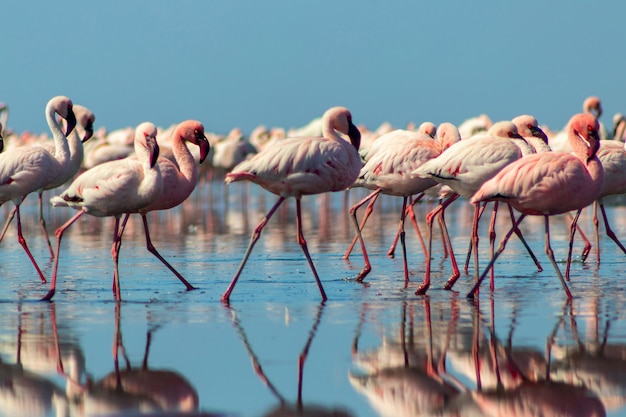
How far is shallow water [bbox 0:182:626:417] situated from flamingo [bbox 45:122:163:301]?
64 cm

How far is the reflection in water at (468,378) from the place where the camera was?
4391 mm

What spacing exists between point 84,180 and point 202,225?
345 inches

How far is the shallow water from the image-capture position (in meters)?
4.60

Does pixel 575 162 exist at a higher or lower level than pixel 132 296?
higher

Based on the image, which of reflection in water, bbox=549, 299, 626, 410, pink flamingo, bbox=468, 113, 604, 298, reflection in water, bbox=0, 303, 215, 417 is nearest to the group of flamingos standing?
pink flamingo, bbox=468, 113, 604, 298

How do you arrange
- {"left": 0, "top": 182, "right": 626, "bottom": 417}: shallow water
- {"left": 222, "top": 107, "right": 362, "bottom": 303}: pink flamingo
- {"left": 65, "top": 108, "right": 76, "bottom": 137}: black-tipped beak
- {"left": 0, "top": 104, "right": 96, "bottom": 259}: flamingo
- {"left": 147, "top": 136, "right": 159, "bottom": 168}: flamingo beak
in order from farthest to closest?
{"left": 0, "top": 104, "right": 96, "bottom": 259}: flamingo < {"left": 65, "top": 108, "right": 76, "bottom": 137}: black-tipped beak < {"left": 222, "top": 107, "right": 362, "bottom": 303}: pink flamingo < {"left": 147, "top": 136, "right": 159, "bottom": 168}: flamingo beak < {"left": 0, "top": 182, "right": 626, "bottom": 417}: shallow water

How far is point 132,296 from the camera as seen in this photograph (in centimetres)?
784

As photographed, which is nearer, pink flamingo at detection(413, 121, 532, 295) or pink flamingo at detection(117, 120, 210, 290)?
pink flamingo at detection(413, 121, 532, 295)

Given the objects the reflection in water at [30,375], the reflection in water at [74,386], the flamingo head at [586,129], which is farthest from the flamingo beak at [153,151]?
the flamingo head at [586,129]

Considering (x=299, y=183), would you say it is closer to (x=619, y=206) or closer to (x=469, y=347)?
(x=469, y=347)

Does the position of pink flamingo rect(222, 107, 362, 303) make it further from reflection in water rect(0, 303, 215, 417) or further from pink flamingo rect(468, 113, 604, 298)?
reflection in water rect(0, 303, 215, 417)

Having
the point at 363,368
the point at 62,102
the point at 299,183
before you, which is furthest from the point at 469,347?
the point at 62,102

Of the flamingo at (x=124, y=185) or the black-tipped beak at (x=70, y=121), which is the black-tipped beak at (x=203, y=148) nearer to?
the flamingo at (x=124, y=185)

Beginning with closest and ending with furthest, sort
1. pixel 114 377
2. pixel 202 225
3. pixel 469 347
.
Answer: pixel 114 377 < pixel 469 347 < pixel 202 225
